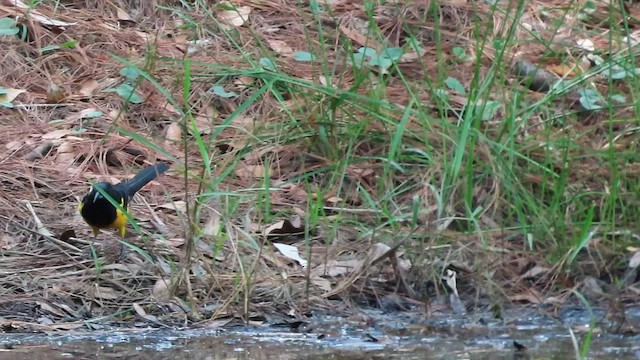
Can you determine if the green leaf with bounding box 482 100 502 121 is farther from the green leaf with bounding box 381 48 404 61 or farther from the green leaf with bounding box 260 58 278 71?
the green leaf with bounding box 260 58 278 71

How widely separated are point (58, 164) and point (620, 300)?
2.53 meters

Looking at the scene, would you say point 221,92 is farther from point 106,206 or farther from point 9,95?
point 106,206

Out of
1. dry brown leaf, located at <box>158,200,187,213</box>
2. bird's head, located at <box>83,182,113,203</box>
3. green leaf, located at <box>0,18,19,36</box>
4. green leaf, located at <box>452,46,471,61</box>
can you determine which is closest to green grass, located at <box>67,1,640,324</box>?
green leaf, located at <box>452,46,471,61</box>

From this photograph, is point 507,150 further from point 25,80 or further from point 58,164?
point 25,80

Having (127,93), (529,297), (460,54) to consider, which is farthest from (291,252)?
(460,54)

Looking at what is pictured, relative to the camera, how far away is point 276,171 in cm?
505

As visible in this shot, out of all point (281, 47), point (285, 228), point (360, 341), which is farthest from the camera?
point (281, 47)

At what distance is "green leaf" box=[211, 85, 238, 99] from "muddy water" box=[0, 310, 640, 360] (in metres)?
1.76

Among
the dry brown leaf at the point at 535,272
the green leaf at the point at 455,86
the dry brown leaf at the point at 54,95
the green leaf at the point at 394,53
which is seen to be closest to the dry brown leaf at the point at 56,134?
the dry brown leaf at the point at 54,95

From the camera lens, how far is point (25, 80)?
5.80 meters

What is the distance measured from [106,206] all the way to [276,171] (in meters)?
1.03

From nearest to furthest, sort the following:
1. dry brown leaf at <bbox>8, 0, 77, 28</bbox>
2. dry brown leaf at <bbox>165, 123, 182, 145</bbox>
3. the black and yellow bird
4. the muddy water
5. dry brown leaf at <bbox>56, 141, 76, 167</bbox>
A: the muddy water
the black and yellow bird
dry brown leaf at <bbox>56, 141, 76, 167</bbox>
dry brown leaf at <bbox>165, 123, 182, 145</bbox>
dry brown leaf at <bbox>8, 0, 77, 28</bbox>

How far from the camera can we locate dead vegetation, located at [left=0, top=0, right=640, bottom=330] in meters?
4.18

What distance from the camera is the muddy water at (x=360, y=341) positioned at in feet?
12.0
